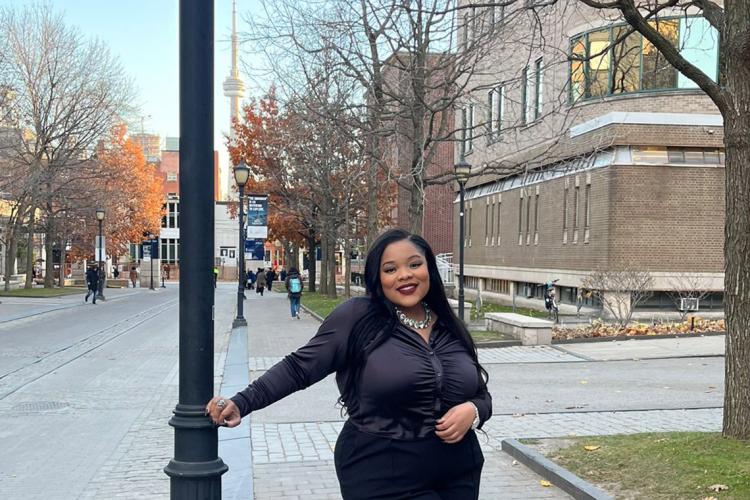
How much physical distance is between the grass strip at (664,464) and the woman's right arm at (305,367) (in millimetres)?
3148

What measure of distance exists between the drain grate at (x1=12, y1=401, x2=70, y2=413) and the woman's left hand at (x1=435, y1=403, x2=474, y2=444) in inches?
318

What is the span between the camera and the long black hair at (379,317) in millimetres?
3250

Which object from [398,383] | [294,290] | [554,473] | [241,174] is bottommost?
[554,473]

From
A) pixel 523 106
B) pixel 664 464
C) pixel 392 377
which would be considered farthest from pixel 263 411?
pixel 523 106

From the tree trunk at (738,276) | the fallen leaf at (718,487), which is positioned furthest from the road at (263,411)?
the tree trunk at (738,276)

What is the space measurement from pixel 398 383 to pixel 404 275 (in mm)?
459

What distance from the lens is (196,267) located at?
380 cm

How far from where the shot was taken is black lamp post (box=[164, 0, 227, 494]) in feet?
12.1

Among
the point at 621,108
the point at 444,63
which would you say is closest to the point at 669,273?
the point at 621,108

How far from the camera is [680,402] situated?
10141mm

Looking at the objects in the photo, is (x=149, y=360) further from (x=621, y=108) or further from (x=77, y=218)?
(x=77, y=218)

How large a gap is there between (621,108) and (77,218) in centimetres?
3521

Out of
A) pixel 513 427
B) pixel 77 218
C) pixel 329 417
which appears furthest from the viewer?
pixel 77 218

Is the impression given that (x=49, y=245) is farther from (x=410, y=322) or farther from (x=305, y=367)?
(x=410, y=322)
